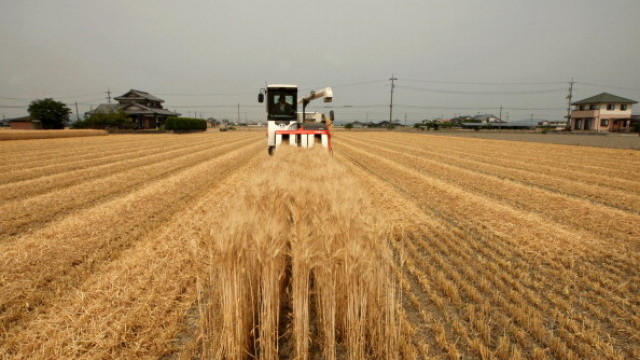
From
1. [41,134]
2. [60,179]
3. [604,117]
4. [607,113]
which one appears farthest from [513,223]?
[607,113]

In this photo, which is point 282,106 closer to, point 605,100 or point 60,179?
point 60,179

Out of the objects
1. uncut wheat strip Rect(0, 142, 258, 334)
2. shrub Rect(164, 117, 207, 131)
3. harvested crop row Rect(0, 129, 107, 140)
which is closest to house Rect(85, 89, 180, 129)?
shrub Rect(164, 117, 207, 131)

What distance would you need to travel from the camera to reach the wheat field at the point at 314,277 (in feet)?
7.95

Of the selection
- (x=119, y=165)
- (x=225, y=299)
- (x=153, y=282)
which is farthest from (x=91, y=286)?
(x=119, y=165)

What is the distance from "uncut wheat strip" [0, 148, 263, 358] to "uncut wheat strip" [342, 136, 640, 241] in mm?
7400

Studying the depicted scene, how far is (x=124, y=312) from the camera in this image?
3.37 m

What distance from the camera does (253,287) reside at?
255 cm

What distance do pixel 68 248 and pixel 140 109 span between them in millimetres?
60583

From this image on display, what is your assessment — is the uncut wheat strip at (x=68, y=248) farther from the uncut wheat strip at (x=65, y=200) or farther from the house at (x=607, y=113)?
the house at (x=607, y=113)

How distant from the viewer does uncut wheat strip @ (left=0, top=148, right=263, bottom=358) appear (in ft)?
9.34

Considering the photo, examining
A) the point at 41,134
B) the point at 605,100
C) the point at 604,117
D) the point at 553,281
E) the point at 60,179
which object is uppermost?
the point at 605,100

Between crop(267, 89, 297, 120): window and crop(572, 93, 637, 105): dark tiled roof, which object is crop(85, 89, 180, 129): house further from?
crop(572, 93, 637, 105): dark tiled roof

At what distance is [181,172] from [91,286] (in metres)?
9.42

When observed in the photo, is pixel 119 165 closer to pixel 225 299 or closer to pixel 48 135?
pixel 225 299
